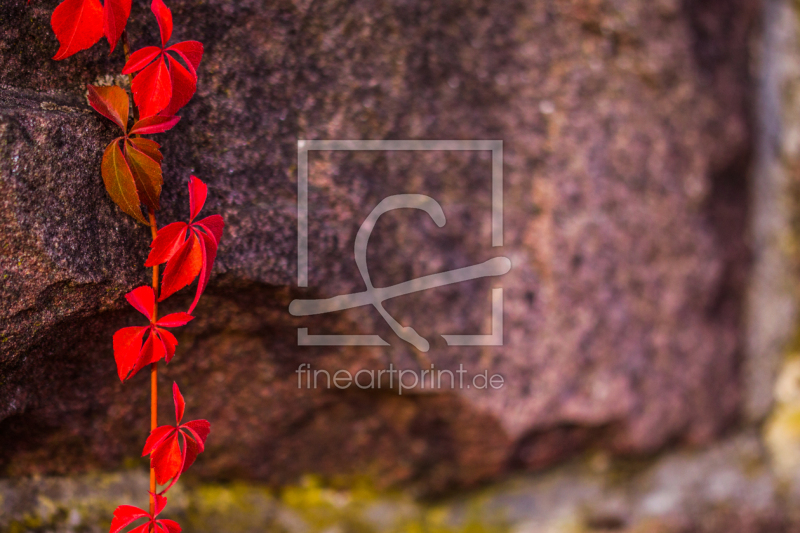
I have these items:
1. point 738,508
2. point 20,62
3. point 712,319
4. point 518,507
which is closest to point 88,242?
point 20,62

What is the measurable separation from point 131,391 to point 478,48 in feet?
2.00

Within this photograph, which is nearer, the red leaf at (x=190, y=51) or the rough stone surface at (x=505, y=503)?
the red leaf at (x=190, y=51)

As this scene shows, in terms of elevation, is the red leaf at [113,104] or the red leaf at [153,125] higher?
the red leaf at [113,104]

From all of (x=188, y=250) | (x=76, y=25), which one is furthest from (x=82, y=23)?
(x=188, y=250)

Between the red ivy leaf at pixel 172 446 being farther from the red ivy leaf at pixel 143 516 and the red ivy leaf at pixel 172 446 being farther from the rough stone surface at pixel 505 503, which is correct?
the rough stone surface at pixel 505 503

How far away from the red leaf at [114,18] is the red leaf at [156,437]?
35cm

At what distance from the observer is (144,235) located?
547 mm

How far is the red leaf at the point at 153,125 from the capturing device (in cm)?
50

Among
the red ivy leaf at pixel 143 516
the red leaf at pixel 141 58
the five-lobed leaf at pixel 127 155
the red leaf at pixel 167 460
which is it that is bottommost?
the red ivy leaf at pixel 143 516

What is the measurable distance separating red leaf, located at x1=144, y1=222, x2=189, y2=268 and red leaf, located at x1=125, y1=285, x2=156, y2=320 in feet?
0.09

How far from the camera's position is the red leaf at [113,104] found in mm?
501

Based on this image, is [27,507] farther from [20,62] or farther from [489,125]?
[489,125]

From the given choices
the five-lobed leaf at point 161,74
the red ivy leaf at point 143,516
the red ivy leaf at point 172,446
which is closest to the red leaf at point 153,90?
the five-lobed leaf at point 161,74

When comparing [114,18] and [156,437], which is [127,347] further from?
[114,18]
